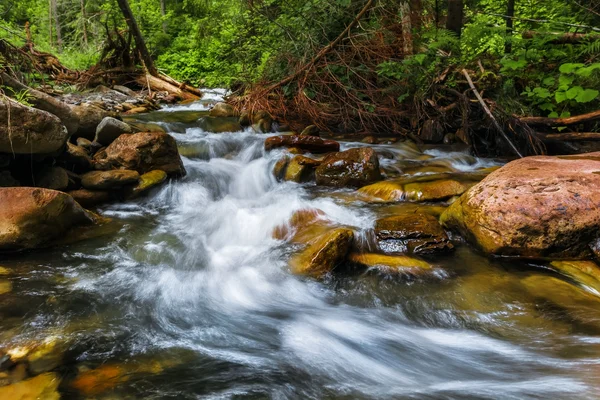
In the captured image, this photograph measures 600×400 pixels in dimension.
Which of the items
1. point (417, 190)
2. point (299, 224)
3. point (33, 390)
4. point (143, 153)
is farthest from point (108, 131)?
point (417, 190)

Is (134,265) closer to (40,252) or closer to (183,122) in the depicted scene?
(40,252)

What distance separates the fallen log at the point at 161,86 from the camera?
13.0 metres

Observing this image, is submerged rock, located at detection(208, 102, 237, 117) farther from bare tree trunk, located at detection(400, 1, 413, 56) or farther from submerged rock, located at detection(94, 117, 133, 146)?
bare tree trunk, located at detection(400, 1, 413, 56)

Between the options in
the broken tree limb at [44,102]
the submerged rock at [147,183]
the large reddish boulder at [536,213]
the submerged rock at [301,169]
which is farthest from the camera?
the submerged rock at [301,169]

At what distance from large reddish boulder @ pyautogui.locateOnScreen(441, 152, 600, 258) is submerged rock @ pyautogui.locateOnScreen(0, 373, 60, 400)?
3875mm

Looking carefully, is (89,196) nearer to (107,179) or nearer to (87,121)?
(107,179)

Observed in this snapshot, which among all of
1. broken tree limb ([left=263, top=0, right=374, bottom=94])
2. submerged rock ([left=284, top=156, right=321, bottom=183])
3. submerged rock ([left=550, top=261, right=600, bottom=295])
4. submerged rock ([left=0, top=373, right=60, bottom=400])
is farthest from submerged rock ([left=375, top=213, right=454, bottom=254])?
broken tree limb ([left=263, top=0, right=374, bottom=94])

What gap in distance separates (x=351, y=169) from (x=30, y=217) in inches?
174

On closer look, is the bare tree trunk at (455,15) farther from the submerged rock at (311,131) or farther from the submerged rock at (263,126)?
the submerged rock at (263,126)

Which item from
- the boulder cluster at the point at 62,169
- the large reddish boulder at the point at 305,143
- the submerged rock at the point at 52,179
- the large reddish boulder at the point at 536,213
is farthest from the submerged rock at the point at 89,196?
the large reddish boulder at the point at 536,213

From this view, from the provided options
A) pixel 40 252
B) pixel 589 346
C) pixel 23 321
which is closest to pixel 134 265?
pixel 40 252

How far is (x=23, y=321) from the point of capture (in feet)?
9.54

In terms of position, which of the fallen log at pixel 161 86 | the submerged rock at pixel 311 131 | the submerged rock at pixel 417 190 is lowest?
the submerged rock at pixel 417 190

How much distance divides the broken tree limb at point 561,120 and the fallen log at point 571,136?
0.56 feet
